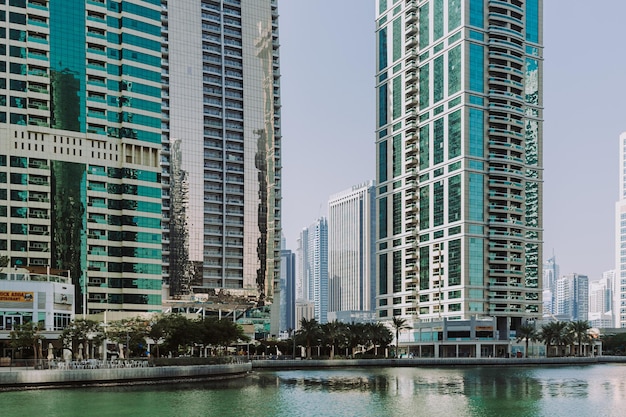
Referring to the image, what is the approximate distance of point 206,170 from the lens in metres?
195

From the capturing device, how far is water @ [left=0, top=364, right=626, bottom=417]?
66.4 metres

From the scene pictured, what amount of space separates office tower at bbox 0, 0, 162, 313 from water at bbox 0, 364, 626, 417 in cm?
5289

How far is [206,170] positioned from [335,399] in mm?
124209

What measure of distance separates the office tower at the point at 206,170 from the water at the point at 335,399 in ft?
297

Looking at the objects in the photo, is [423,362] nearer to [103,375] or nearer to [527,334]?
[527,334]

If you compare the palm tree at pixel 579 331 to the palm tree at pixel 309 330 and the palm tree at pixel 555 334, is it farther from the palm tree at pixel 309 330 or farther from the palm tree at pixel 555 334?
the palm tree at pixel 309 330

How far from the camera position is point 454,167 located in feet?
621

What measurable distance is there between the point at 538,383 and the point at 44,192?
8909 centimetres

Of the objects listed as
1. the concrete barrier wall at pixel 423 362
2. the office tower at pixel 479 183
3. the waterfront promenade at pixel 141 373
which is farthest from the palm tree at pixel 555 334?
the waterfront promenade at pixel 141 373

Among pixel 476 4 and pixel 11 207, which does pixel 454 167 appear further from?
pixel 11 207

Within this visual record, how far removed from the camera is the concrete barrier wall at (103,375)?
3199 inches

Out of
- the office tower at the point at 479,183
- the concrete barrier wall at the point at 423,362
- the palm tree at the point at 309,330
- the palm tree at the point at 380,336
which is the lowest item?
the concrete barrier wall at the point at 423,362

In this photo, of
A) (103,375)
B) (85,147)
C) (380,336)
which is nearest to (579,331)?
(380,336)

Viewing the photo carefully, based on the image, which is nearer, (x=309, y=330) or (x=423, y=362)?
(x=309, y=330)
